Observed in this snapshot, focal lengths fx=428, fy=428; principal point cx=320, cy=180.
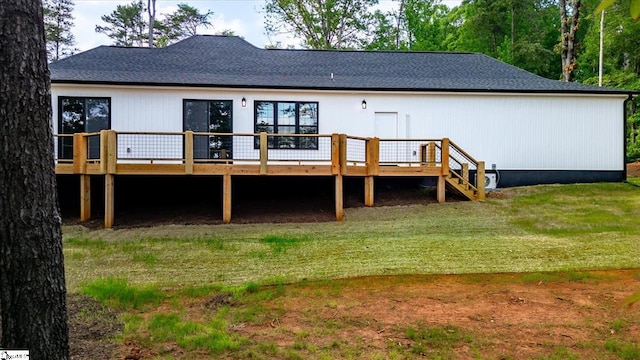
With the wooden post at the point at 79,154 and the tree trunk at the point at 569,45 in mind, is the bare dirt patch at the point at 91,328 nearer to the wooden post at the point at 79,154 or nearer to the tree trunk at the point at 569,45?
the wooden post at the point at 79,154

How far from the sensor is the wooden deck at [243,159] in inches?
356

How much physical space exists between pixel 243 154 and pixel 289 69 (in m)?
3.98

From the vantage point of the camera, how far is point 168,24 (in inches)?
1237

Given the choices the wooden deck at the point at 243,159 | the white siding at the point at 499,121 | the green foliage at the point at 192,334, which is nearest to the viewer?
the green foliage at the point at 192,334

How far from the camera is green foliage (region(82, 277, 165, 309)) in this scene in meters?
4.85

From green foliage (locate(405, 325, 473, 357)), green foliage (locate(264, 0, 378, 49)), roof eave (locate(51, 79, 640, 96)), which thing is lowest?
green foliage (locate(405, 325, 473, 357))

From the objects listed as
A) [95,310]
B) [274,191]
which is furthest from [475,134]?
[95,310]

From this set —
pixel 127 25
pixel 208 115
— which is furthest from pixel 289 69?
pixel 127 25

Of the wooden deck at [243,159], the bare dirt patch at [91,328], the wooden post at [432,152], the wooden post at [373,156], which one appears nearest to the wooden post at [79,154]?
the wooden deck at [243,159]

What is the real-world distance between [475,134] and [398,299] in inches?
364

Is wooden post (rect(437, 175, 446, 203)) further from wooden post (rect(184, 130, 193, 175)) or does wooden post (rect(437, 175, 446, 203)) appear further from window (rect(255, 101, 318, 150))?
wooden post (rect(184, 130, 193, 175))

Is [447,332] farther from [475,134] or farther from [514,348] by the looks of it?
[475,134]

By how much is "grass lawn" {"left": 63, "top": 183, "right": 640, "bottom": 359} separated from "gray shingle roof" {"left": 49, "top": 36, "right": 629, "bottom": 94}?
16.5 ft

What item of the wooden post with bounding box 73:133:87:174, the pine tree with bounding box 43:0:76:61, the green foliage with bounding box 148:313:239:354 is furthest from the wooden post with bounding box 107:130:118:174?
the pine tree with bounding box 43:0:76:61
